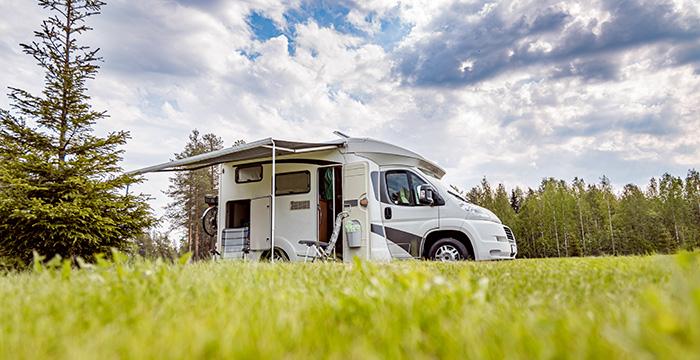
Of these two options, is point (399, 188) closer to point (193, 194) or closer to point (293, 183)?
point (293, 183)

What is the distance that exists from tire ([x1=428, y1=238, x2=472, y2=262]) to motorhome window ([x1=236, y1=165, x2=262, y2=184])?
4.07 metres

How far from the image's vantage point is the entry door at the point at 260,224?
946 centimetres

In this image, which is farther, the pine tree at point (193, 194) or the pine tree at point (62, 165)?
the pine tree at point (193, 194)

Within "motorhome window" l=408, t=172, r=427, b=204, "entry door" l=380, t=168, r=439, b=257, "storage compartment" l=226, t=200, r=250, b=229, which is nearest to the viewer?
"entry door" l=380, t=168, r=439, b=257

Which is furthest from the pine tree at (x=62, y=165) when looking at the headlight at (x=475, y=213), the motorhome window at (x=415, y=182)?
the headlight at (x=475, y=213)

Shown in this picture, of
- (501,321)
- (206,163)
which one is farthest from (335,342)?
(206,163)

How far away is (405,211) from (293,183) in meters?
2.50

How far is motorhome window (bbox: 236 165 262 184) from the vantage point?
9845 mm

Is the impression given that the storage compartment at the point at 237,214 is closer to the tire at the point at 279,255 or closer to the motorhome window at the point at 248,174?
the motorhome window at the point at 248,174

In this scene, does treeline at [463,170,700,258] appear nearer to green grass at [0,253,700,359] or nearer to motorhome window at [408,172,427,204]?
motorhome window at [408,172,427,204]

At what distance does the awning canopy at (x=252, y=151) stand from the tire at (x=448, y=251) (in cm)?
278

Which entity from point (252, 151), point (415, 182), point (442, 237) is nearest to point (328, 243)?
point (415, 182)

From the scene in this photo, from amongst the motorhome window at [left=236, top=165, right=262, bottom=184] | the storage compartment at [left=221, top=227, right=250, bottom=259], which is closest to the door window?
the motorhome window at [left=236, top=165, right=262, bottom=184]

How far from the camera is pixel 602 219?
39.8 m
